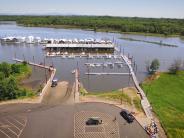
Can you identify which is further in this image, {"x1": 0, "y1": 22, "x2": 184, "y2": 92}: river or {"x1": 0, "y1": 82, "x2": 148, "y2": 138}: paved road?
{"x1": 0, "y1": 22, "x2": 184, "y2": 92}: river

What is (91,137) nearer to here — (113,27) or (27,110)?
(27,110)

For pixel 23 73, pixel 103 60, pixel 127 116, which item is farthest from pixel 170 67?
pixel 23 73

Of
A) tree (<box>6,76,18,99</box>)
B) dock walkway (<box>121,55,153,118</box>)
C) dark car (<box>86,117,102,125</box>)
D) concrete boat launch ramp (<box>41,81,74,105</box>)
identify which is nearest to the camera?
dark car (<box>86,117,102,125</box>)

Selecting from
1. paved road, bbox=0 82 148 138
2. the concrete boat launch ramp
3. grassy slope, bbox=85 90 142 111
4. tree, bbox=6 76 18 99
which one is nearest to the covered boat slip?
the concrete boat launch ramp

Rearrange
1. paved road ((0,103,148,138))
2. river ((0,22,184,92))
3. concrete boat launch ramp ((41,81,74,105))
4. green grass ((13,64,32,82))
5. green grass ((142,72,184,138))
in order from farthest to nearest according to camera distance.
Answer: green grass ((13,64,32,82)) < river ((0,22,184,92)) < concrete boat launch ramp ((41,81,74,105)) < green grass ((142,72,184,138)) < paved road ((0,103,148,138))

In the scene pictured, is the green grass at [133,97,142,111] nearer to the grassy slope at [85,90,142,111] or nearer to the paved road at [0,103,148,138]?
the grassy slope at [85,90,142,111]

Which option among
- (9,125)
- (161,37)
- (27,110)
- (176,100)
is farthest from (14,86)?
(161,37)

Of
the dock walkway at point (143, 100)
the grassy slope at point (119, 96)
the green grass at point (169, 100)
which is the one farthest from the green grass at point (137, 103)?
the green grass at point (169, 100)
